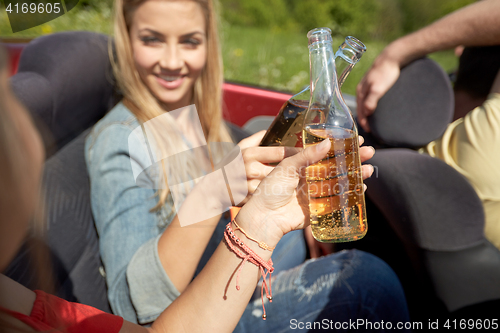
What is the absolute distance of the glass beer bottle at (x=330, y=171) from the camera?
714mm

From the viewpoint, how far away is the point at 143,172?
1032mm

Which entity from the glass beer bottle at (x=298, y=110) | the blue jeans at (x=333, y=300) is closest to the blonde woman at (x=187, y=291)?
the glass beer bottle at (x=298, y=110)

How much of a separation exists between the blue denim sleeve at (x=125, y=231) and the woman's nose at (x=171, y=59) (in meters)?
0.28

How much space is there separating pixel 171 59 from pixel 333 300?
0.93m

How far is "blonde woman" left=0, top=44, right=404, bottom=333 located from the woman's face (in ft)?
2.40

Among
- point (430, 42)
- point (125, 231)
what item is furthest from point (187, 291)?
point (430, 42)

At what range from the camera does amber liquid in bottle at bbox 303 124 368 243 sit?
0.71 m

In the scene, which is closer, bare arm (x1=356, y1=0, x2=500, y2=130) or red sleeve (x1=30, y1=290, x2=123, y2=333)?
red sleeve (x1=30, y1=290, x2=123, y2=333)

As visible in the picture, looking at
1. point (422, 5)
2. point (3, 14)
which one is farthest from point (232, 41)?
point (3, 14)

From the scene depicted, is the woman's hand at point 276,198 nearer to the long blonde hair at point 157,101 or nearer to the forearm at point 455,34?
the long blonde hair at point 157,101

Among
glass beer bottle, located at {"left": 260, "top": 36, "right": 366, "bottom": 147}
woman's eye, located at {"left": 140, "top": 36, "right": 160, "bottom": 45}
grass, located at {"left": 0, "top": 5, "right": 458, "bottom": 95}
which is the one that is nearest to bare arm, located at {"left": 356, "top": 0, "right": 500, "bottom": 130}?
glass beer bottle, located at {"left": 260, "top": 36, "right": 366, "bottom": 147}

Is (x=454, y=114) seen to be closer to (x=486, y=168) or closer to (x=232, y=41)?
(x=486, y=168)

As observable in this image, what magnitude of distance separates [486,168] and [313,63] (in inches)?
30.5

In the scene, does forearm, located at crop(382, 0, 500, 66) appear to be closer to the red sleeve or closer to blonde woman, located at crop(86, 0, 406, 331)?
blonde woman, located at crop(86, 0, 406, 331)
